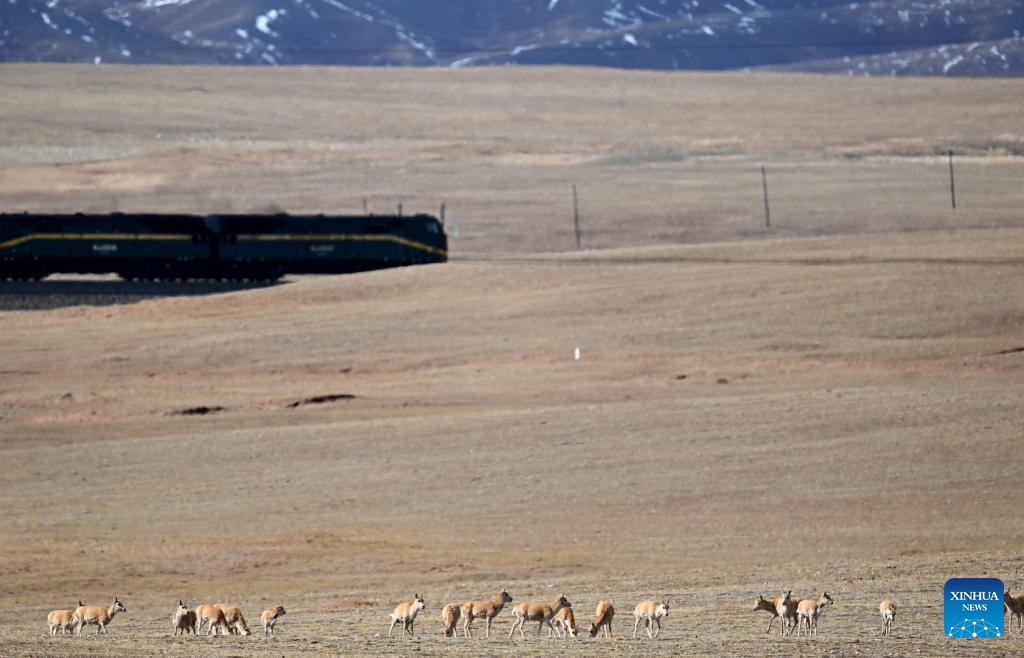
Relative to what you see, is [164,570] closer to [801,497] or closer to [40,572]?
[40,572]

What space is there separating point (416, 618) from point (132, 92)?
130 meters

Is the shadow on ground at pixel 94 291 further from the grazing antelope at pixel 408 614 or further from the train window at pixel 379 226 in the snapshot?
the grazing antelope at pixel 408 614

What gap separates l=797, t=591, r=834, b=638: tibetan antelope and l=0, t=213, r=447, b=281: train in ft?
140

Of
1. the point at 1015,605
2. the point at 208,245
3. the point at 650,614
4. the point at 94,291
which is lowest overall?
the point at 1015,605

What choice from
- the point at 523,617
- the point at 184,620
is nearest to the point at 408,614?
the point at 523,617

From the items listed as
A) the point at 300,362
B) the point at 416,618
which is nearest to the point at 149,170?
the point at 300,362

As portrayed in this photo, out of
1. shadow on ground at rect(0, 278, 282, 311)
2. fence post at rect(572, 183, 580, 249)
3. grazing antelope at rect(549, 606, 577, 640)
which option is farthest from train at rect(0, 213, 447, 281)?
grazing antelope at rect(549, 606, 577, 640)

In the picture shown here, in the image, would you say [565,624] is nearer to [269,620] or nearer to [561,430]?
[269,620]

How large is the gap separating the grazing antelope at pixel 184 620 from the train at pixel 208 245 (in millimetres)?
41236

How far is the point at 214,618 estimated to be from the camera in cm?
1612

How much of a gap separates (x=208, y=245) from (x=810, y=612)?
4377cm

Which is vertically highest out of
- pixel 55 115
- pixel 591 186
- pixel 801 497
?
pixel 55 115

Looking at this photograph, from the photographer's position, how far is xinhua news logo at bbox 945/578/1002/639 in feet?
47.5

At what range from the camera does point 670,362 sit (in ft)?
126
